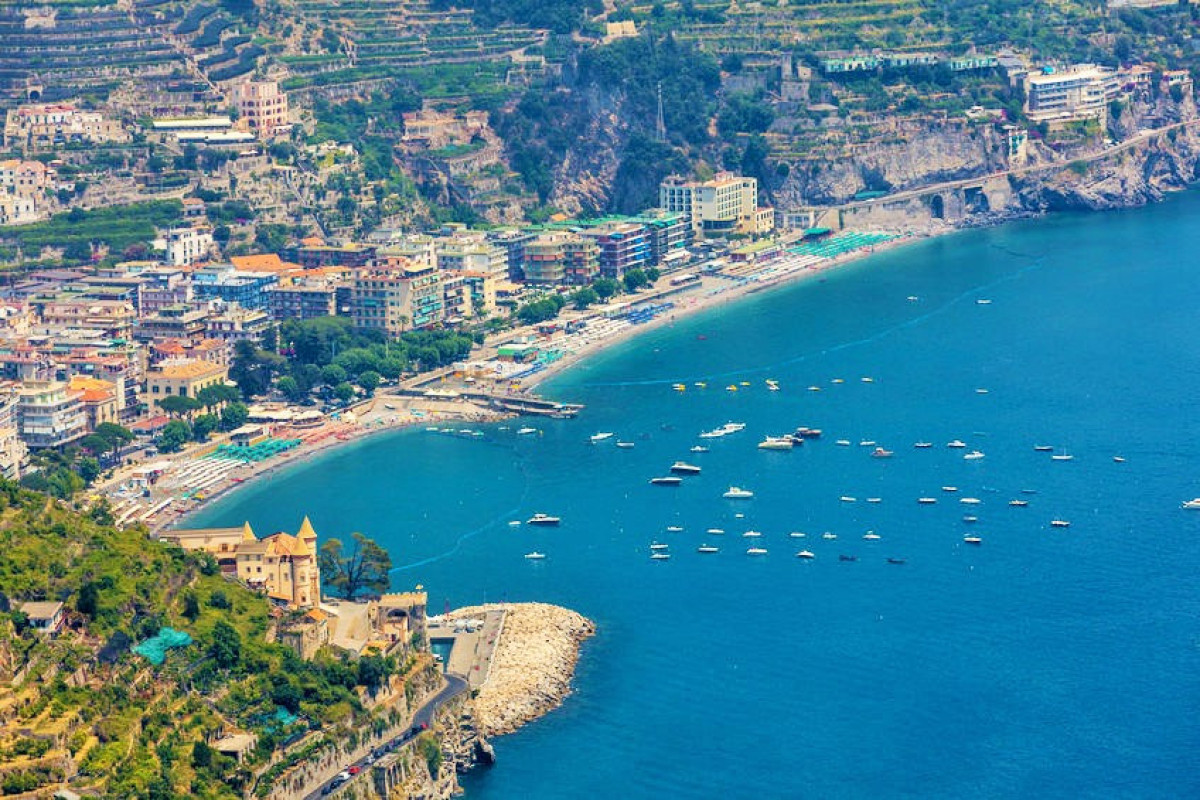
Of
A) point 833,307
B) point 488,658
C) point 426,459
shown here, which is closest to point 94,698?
point 488,658

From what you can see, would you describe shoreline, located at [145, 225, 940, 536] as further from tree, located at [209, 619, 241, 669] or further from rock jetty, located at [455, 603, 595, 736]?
tree, located at [209, 619, 241, 669]

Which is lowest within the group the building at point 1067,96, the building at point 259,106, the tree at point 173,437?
the tree at point 173,437

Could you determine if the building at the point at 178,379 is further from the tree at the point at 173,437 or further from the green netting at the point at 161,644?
the green netting at the point at 161,644

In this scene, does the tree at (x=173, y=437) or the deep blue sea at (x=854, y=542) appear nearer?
the deep blue sea at (x=854, y=542)

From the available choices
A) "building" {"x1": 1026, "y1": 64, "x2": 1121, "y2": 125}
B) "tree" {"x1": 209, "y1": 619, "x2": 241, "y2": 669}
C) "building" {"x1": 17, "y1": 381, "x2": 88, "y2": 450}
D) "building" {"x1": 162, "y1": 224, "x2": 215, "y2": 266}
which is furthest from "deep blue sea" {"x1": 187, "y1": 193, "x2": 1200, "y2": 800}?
"building" {"x1": 1026, "y1": 64, "x2": 1121, "y2": 125}

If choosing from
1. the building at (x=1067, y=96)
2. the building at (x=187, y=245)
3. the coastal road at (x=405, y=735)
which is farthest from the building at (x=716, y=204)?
the coastal road at (x=405, y=735)

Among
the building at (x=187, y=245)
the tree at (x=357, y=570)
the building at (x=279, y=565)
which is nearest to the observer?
the building at (x=279, y=565)

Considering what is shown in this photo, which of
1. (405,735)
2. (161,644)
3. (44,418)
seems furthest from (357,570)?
(44,418)
